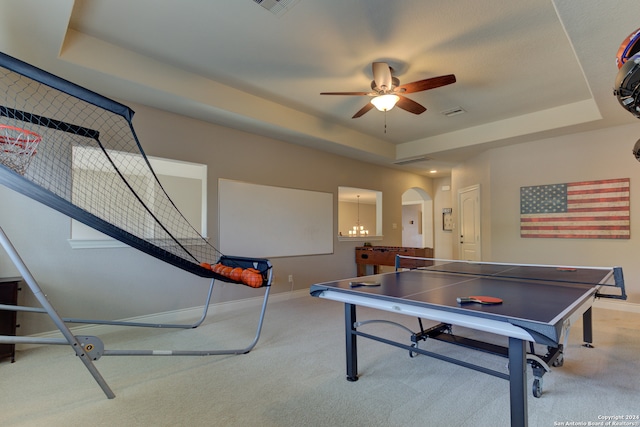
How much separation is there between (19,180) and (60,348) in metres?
2.04

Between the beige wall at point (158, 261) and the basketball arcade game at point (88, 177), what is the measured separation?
30 centimetres

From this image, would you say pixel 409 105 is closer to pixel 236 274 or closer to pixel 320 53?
pixel 320 53

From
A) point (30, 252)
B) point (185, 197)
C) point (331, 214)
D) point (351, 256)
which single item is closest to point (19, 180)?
point (30, 252)

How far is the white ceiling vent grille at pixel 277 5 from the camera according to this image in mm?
2320

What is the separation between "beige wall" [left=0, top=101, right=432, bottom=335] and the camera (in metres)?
2.98

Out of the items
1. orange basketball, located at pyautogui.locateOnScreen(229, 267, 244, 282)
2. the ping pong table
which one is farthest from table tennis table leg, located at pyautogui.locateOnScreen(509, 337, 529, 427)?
orange basketball, located at pyautogui.locateOnScreen(229, 267, 244, 282)

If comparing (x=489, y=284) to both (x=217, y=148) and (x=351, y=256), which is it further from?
(x=351, y=256)

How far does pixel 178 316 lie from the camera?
3.81m

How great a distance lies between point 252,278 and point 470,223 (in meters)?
5.01

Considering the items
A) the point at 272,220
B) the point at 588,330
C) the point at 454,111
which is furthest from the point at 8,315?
the point at 454,111

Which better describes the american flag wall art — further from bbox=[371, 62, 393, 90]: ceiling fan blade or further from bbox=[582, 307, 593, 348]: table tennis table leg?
bbox=[371, 62, 393, 90]: ceiling fan blade

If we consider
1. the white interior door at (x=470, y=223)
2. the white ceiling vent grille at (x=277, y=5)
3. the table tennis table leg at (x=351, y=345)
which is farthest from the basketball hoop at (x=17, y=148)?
the white interior door at (x=470, y=223)

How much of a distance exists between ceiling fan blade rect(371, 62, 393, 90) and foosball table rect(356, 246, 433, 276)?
9.32 feet

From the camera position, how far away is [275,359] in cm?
262
